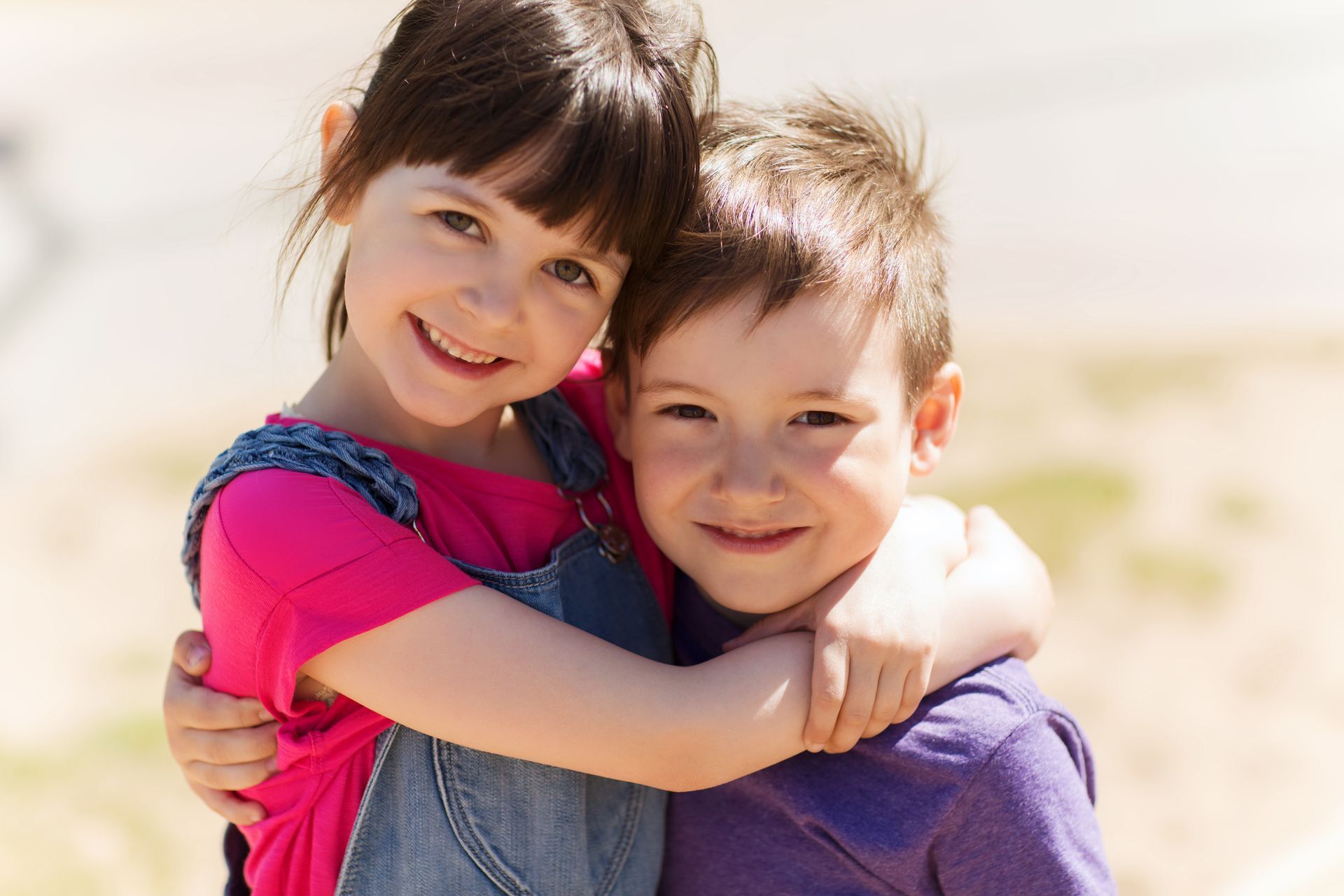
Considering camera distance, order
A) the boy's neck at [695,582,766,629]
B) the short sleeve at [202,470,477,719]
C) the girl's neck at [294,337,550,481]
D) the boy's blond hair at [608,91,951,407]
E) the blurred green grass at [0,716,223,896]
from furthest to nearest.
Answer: the blurred green grass at [0,716,223,896]
the boy's neck at [695,582,766,629]
the girl's neck at [294,337,550,481]
the boy's blond hair at [608,91,951,407]
the short sleeve at [202,470,477,719]

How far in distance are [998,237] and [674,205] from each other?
15.8ft

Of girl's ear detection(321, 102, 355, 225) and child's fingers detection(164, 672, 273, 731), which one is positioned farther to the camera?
girl's ear detection(321, 102, 355, 225)

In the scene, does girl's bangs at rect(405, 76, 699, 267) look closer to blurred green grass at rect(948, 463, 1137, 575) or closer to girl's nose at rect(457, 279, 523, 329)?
girl's nose at rect(457, 279, 523, 329)

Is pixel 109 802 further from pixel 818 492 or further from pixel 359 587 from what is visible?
pixel 818 492

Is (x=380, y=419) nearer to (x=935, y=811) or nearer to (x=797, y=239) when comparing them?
(x=797, y=239)

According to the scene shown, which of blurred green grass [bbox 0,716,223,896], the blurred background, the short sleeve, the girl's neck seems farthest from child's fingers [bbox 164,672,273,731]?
blurred green grass [bbox 0,716,223,896]

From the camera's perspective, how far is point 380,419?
1.80 m

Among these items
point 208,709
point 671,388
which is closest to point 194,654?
point 208,709

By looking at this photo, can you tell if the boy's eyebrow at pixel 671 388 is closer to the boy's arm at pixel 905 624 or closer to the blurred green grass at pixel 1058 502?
the boy's arm at pixel 905 624

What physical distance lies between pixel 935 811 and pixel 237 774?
2.97 feet

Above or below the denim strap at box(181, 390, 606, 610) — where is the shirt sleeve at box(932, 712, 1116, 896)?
below

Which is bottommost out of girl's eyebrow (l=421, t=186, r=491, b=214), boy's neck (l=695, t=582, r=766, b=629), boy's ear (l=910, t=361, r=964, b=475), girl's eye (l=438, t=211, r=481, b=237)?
boy's neck (l=695, t=582, r=766, b=629)

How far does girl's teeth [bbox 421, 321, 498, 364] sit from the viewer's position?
66.9 inches

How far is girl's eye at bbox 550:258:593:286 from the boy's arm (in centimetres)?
53
